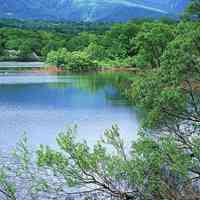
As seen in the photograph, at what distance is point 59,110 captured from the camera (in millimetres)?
41688

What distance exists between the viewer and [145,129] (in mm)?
16828

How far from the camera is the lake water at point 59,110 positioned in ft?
102

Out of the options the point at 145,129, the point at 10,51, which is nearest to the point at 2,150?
the point at 145,129

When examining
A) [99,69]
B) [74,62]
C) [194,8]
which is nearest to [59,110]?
[194,8]

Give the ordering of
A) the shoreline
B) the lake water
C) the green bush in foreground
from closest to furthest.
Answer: the lake water < the shoreline < the green bush in foreground

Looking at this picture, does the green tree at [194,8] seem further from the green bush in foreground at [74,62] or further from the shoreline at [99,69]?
the green bush in foreground at [74,62]

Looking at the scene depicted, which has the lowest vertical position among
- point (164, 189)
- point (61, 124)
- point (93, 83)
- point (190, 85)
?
point (93, 83)

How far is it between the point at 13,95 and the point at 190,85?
36.2m

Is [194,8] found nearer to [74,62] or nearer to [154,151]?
[154,151]

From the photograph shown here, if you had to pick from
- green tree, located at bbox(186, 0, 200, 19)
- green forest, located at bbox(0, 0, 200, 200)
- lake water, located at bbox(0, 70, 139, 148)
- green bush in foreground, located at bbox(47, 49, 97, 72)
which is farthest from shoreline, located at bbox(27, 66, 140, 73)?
green tree, located at bbox(186, 0, 200, 19)

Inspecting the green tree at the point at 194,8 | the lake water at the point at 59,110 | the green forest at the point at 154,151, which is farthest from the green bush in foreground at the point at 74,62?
the green tree at the point at 194,8

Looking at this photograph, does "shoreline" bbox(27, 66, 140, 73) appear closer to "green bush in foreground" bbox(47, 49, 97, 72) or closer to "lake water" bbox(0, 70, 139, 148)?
"green bush in foreground" bbox(47, 49, 97, 72)

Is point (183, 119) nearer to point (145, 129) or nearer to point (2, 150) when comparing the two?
point (145, 129)

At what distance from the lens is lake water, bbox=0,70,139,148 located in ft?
102
